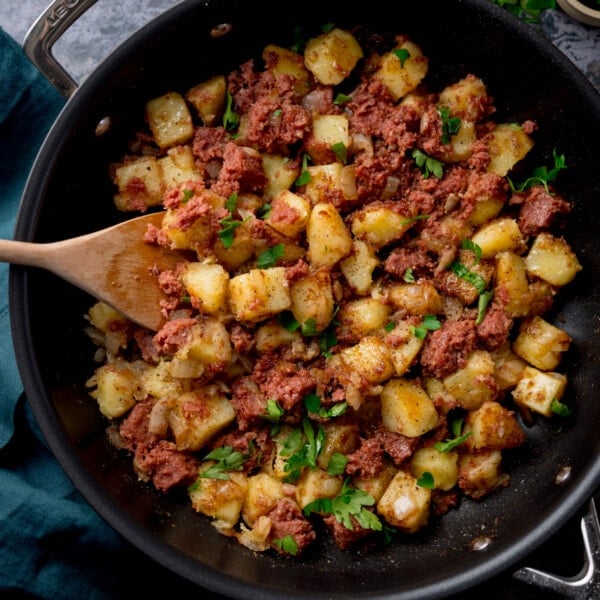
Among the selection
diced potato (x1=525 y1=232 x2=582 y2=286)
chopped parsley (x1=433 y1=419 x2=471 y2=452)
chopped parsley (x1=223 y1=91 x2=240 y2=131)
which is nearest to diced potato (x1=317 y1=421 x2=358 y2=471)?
chopped parsley (x1=433 y1=419 x2=471 y2=452)

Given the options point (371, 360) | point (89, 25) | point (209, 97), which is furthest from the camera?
point (89, 25)

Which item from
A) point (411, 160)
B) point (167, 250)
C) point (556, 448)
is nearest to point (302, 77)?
point (411, 160)

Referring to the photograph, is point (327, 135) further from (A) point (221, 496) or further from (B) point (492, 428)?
(A) point (221, 496)

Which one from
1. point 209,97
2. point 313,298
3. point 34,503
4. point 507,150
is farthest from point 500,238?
point 34,503

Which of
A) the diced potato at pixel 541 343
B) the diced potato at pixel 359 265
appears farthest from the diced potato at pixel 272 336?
the diced potato at pixel 541 343

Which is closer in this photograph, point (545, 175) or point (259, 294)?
point (259, 294)

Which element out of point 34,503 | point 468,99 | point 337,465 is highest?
point 468,99

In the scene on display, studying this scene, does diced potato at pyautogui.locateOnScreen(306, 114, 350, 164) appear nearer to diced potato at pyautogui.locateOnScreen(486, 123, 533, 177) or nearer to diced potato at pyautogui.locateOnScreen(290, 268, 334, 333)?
diced potato at pyautogui.locateOnScreen(290, 268, 334, 333)

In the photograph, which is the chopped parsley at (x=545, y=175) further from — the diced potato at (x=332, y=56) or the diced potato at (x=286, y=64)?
the diced potato at (x=286, y=64)
